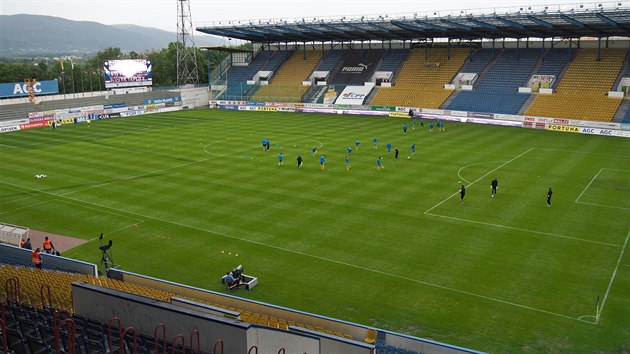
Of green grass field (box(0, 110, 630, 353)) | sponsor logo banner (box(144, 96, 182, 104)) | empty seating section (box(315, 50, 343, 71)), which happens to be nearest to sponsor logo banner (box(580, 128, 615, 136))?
green grass field (box(0, 110, 630, 353))

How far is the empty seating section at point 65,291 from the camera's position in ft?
48.9

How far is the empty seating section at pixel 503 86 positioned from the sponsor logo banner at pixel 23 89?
5629 centimetres

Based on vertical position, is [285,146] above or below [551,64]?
below

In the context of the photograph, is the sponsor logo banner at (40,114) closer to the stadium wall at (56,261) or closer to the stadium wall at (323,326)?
the stadium wall at (56,261)

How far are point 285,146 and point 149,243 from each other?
2557cm

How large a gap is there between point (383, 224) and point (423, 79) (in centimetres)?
5655

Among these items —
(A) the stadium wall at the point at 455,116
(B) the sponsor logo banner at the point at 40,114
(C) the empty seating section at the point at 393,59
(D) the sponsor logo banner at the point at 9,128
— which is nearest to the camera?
(A) the stadium wall at the point at 455,116

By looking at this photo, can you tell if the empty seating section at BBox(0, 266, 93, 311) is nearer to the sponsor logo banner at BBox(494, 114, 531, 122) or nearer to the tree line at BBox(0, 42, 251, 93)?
the sponsor logo banner at BBox(494, 114, 531, 122)

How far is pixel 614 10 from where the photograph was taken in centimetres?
5672

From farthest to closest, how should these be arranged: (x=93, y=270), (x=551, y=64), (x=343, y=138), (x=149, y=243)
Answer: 1. (x=551, y=64)
2. (x=343, y=138)
3. (x=149, y=243)
4. (x=93, y=270)

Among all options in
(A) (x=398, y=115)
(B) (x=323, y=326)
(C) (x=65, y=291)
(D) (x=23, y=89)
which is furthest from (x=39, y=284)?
(D) (x=23, y=89)

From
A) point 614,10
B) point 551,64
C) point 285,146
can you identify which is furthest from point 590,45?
point 285,146

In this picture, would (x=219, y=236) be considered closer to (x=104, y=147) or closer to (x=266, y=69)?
(x=104, y=147)

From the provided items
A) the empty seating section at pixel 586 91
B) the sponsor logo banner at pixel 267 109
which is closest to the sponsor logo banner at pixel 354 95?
the sponsor logo banner at pixel 267 109
